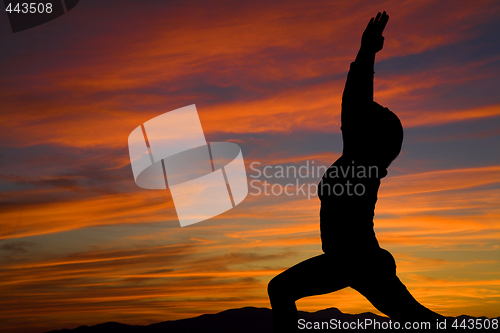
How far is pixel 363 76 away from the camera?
4574 mm

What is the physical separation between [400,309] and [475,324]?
870 millimetres

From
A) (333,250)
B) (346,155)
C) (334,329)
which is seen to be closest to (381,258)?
(333,250)

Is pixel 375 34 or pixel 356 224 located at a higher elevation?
pixel 375 34

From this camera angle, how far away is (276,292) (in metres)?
4.78

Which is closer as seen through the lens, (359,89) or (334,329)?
(359,89)

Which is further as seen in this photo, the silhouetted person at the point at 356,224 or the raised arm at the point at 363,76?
the silhouetted person at the point at 356,224

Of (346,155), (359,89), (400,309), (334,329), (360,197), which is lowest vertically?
(334,329)

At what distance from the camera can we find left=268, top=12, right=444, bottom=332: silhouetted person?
4.72 metres

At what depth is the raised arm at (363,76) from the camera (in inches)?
181

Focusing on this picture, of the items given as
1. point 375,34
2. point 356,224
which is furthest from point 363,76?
point 356,224

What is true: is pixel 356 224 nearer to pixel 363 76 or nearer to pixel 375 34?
pixel 363 76

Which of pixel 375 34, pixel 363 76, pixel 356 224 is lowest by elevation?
pixel 356 224

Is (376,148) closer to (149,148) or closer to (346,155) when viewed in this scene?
(346,155)

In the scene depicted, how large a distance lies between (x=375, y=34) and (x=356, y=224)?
1784 mm
